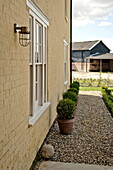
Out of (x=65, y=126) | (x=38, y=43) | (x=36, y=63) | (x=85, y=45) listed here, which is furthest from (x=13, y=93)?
(x=85, y=45)

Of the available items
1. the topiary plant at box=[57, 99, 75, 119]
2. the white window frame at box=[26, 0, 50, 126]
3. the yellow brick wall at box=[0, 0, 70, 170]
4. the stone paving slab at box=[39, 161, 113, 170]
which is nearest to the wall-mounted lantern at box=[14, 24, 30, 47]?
the yellow brick wall at box=[0, 0, 70, 170]

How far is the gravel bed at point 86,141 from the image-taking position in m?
4.48

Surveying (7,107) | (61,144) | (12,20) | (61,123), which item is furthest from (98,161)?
(12,20)

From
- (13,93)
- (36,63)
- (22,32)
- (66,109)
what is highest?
(22,32)

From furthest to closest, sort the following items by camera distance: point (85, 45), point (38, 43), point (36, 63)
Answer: point (85, 45), point (38, 43), point (36, 63)

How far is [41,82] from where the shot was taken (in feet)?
17.7

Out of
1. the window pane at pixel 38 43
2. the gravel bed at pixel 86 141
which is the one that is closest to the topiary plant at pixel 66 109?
the gravel bed at pixel 86 141

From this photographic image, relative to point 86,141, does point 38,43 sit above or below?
above

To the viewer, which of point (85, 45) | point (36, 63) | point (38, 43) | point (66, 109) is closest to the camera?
point (36, 63)

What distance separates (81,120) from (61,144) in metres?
2.51

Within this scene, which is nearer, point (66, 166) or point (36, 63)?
point (66, 166)

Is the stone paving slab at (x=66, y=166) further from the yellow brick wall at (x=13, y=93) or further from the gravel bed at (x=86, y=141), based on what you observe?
the yellow brick wall at (x=13, y=93)

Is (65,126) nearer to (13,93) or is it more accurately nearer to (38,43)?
(38,43)

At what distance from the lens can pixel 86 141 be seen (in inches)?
217
